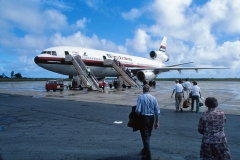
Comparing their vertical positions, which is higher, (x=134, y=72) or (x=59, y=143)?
(x=134, y=72)

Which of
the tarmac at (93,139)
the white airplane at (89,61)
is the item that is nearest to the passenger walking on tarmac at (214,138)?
the tarmac at (93,139)

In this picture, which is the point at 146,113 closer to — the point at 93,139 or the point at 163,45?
the point at 93,139

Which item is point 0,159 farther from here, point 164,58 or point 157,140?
point 164,58

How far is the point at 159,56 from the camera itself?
1764 inches

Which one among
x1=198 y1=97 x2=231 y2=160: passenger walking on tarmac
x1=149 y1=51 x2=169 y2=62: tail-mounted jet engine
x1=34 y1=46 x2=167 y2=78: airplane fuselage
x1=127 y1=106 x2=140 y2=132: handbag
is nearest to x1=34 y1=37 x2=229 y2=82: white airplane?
x1=34 y1=46 x2=167 y2=78: airplane fuselage

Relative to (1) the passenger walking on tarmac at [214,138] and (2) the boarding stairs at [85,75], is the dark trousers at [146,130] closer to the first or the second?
(1) the passenger walking on tarmac at [214,138]

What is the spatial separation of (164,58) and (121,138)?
136ft

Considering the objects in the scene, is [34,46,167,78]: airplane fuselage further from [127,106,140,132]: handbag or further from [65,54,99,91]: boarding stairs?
[127,106,140,132]: handbag

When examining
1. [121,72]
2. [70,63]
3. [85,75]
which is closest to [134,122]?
[85,75]

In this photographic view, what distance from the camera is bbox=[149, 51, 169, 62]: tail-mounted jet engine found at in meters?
43.9

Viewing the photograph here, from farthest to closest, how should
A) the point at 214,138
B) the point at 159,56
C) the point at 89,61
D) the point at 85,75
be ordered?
the point at 159,56 < the point at 89,61 < the point at 85,75 < the point at 214,138

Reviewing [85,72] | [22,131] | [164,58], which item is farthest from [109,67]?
[22,131]

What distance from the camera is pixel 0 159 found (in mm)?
4660

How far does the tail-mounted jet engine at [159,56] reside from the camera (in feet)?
144
